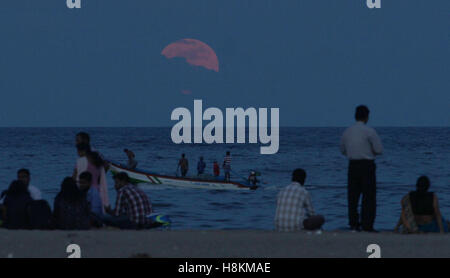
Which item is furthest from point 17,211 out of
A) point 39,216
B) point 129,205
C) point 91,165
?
point 129,205

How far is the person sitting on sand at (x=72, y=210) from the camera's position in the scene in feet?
34.8

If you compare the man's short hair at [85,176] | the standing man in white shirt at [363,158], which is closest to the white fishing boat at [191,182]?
the man's short hair at [85,176]

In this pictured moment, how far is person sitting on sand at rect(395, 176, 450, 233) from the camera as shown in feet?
35.3

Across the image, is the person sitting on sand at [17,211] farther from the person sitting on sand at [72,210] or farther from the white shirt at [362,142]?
the white shirt at [362,142]

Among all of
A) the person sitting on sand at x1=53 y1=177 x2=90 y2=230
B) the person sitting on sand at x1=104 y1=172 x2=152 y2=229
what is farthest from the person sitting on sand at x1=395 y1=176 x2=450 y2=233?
the person sitting on sand at x1=53 y1=177 x2=90 y2=230

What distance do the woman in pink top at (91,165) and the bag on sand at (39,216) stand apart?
86 centimetres

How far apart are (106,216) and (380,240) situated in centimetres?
424

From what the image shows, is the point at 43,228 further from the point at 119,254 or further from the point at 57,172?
the point at 57,172

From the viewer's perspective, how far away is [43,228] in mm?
10820

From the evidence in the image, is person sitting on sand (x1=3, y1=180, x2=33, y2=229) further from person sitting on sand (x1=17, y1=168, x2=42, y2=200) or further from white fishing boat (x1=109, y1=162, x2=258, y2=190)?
white fishing boat (x1=109, y1=162, x2=258, y2=190)

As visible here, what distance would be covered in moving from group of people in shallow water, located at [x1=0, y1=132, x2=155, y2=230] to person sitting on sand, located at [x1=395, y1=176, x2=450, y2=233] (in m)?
4.00

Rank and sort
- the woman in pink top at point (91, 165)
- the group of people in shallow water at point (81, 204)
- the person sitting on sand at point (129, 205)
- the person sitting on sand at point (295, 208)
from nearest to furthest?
1. the person sitting on sand at point (295, 208)
2. the group of people in shallow water at point (81, 204)
3. the woman in pink top at point (91, 165)
4. the person sitting on sand at point (129, 205)

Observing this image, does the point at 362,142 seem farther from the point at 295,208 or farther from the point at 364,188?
the point at 295,208
